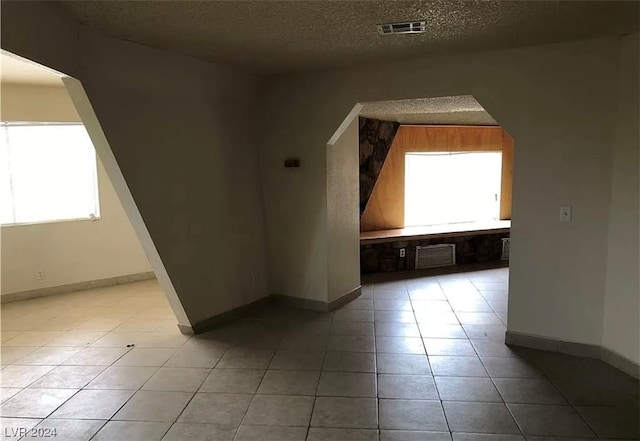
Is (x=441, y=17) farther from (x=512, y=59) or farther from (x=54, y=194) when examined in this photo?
(x=54, y=194)

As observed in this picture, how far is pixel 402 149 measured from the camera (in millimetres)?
6594

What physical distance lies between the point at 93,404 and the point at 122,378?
0.35 meters

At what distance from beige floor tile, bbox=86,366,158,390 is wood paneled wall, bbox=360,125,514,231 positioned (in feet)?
12.4

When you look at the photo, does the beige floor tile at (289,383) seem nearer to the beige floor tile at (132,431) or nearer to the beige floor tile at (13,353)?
the beige floor tile at (132,431)

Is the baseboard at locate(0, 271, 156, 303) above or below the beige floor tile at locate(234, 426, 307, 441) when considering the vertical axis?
above

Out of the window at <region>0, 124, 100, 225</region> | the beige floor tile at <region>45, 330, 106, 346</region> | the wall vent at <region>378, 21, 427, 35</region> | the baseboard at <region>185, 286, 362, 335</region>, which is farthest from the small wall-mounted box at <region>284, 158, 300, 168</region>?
the window at <region>0, 124, 100, 225</region>

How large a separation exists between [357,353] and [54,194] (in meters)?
4.09

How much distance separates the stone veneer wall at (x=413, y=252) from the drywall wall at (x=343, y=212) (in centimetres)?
102

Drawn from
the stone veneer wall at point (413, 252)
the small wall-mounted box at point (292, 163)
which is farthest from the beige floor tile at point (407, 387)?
the stone veneer wall at point (413, 252)

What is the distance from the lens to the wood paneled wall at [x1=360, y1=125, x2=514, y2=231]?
650 centimetres

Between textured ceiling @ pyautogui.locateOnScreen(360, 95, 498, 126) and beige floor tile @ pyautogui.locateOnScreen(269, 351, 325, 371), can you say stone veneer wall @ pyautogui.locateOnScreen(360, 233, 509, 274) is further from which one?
beige floor tile @ pyautogui.locateOnScreen(269, 351, 325, 371)

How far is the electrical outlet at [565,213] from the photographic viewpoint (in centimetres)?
338

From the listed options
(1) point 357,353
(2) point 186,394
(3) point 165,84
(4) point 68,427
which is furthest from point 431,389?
(3) point 165,84

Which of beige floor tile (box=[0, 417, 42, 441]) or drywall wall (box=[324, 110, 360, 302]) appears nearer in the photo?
beige floor tile (box=[0, 417, 42, 441])
